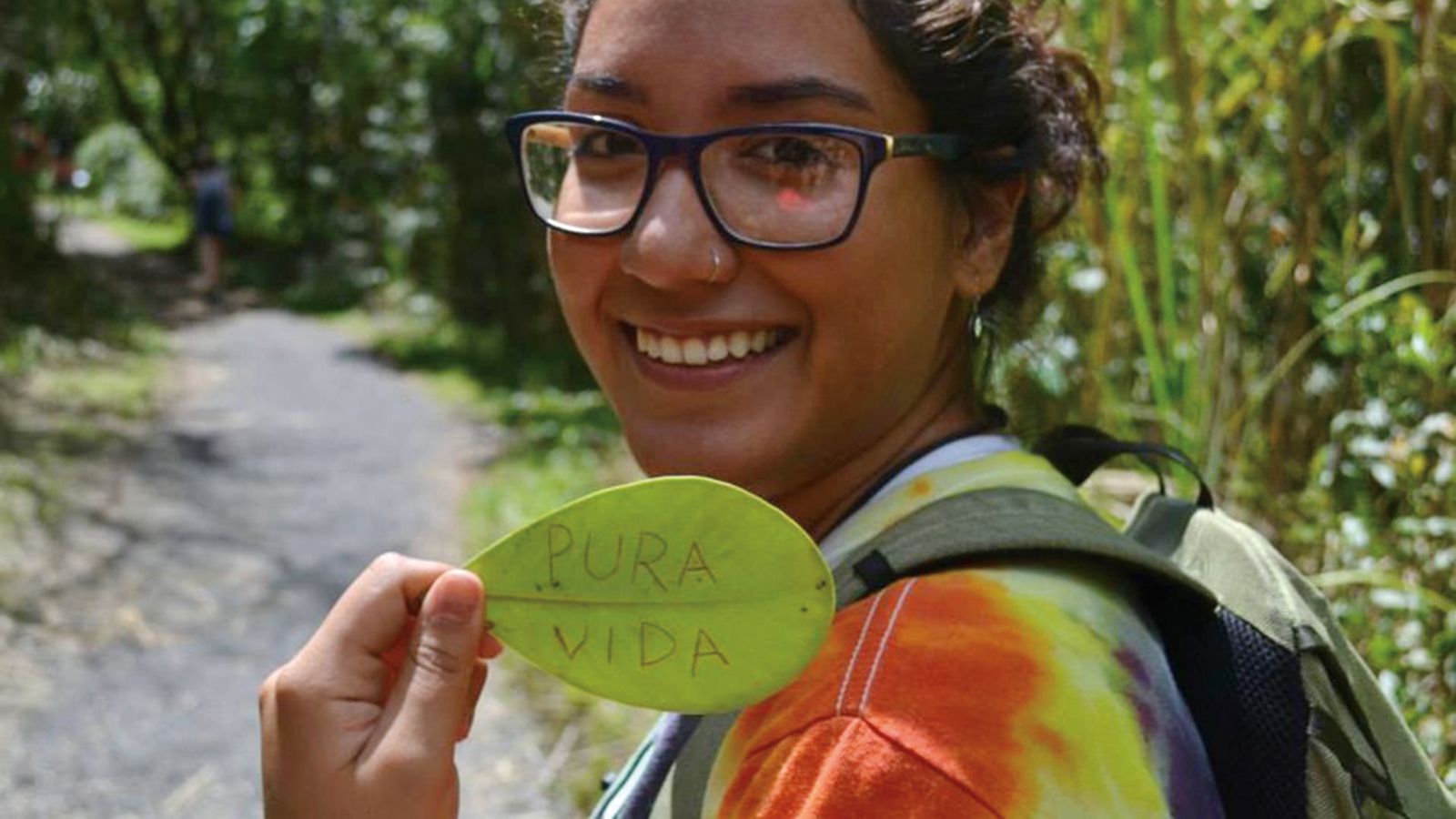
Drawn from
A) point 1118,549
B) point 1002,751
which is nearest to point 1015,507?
point 1118,549

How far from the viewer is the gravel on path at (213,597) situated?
11.6ft

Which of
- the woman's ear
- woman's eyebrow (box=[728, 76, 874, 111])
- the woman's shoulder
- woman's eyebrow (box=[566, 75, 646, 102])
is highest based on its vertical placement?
woman's eyebrow (box=[728, 76, 874, 111])

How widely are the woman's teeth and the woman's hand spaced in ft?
0.99

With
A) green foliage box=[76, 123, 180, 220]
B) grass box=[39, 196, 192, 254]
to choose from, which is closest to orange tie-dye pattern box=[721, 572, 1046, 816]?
grass box=[39, 196, 192, 254]

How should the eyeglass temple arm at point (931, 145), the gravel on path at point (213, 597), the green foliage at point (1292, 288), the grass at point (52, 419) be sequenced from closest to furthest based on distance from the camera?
the eyeglass temple arm at point (931, 145), the green foliage at point (1292, 288), the gravel on path at point (213, 597), the grass at point (52, 419)

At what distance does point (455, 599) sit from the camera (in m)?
0.90

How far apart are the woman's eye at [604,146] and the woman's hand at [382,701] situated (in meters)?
0.42

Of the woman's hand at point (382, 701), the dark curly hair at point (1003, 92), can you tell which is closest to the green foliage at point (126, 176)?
the dark curly hair at point (1003, 92)

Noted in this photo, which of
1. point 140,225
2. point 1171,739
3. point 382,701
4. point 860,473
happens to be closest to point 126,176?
point 140,225

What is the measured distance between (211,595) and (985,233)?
401cm

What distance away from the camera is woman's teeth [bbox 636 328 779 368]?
1149mm

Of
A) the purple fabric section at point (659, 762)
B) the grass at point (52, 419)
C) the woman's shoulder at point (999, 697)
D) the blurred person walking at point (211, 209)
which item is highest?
the woman's shoulder at point (999, 697)

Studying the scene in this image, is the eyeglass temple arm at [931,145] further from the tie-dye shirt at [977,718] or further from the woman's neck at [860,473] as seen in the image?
the tie-dye shirt at [977,718]

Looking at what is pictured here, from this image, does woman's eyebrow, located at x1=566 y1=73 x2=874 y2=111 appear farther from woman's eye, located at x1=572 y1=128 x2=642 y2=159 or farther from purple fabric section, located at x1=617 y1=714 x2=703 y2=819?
purple fabric section, located at x1=617 y1=714 x2=703 y2=819
